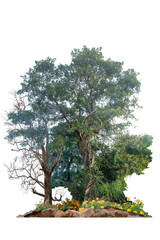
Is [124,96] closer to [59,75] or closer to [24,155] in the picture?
[59,75]

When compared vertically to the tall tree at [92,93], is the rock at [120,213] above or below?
below

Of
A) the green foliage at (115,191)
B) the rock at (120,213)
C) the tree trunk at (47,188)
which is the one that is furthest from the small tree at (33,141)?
the rock at (120,213)

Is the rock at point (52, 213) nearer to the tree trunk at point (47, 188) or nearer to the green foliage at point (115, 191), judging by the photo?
the green foliage at point (115, 191)

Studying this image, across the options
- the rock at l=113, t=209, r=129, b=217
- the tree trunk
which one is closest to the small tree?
the tree trunk

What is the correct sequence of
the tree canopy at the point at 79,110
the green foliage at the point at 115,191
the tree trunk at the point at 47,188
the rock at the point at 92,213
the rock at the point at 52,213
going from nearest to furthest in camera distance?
the rock at the point at 92,213
the rock at the point at 52,213
the green foliage at the point at 115,191
the tree canopy at the point at 79,110
the tree trunk at the point at 47,188

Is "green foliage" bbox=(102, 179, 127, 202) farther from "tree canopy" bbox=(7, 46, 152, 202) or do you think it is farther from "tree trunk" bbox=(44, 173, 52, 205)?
"tree trunk" bbox=(44, 173, 52, 205)

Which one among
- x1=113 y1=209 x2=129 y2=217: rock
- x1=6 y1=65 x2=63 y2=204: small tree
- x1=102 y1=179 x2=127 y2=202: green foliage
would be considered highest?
x1=6 y1=65 x2=63 y2=204: small tree

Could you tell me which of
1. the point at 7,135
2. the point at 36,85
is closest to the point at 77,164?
the point at 7,135

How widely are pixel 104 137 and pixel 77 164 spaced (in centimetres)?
216

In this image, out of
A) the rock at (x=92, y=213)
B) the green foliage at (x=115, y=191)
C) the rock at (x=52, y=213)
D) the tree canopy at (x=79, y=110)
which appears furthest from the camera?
the tree canopy at (x=79, y=110)

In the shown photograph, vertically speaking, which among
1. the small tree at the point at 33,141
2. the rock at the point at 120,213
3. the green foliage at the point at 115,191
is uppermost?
the small tree at the point at 33,141

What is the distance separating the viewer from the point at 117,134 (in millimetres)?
9766

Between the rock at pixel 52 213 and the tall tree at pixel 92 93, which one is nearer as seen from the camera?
the rock at pixel 52 213

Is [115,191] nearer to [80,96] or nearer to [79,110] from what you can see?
[79,110]
